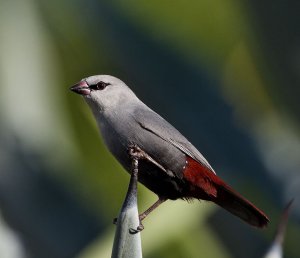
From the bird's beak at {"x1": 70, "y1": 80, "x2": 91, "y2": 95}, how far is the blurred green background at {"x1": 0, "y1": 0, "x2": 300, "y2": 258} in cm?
73

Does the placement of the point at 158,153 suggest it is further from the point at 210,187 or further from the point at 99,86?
the point at 99,86

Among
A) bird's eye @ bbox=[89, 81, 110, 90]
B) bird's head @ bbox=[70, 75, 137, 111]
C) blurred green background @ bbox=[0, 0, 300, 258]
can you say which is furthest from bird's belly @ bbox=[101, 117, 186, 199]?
blurred green background @ bbox=[0, 0, 300, 258]

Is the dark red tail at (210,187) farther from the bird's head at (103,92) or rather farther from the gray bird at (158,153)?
the bird's head at (103,92)

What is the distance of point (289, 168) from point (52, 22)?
4.32ft

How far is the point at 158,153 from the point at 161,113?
961 millimetres

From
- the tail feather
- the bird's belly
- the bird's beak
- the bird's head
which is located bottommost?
the tail feather

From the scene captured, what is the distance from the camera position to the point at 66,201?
3.76 metres

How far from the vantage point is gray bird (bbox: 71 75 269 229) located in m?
2.60

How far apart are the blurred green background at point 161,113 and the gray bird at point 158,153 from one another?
2.18ft

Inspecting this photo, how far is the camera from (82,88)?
278cm

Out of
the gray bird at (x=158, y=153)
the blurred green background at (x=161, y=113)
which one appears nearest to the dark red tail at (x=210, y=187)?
the gray bird at (x=158, y=153)

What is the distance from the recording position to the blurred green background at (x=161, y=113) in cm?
343

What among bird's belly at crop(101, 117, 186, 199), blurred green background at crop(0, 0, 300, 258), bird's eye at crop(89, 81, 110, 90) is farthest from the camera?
blurred green background at crop(0, 0, 300, 258)

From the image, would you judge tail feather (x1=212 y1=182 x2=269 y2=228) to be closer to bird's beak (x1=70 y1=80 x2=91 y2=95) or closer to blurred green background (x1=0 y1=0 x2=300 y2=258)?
bird's beak (x1=70 y1=80 x2=91 y2=95)
